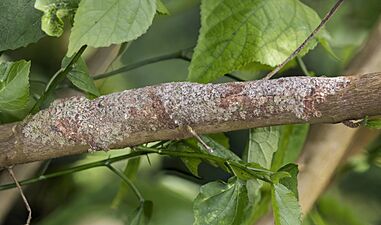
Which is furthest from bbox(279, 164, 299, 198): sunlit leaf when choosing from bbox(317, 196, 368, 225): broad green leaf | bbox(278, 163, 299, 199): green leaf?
bbox(317, 196, 368, 225): broad green leaf

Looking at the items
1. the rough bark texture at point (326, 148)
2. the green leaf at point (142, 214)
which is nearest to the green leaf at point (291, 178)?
the green leaf at point (142, 214)

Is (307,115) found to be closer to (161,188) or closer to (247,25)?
(247,25)

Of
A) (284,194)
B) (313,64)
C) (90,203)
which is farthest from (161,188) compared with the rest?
(284,194)

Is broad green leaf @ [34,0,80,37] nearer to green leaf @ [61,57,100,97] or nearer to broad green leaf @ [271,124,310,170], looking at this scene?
green leaf @ [61,57,100,97]

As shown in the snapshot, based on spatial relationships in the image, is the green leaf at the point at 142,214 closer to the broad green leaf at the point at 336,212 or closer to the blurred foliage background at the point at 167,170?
the blurred foliage background at the point at 167,170

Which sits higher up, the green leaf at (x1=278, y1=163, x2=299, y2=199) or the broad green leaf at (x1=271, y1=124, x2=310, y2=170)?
the green leaf at (x1=278, y1=163, x2=299, y2=199)

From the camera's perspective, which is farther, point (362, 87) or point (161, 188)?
point (161, 188)
